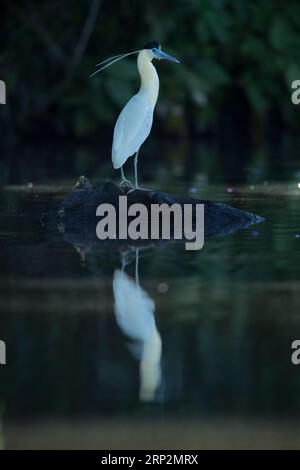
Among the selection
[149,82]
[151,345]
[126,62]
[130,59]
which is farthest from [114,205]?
[130,59]

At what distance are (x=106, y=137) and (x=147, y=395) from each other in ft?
59.3

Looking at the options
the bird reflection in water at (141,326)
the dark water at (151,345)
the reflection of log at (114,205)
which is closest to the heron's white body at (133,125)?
the reflection of log at (114,205)

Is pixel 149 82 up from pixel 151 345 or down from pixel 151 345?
up

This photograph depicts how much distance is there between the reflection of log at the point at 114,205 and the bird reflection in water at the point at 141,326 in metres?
1.81

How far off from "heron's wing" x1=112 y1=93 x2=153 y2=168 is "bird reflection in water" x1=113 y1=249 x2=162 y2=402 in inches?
83.9

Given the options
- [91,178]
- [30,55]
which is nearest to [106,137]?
[30,55]

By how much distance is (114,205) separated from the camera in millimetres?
7793

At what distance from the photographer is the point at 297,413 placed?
11.3ft

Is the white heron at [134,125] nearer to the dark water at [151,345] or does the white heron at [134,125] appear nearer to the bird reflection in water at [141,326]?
the dark water at [151,345]

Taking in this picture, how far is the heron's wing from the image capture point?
7.95 metres

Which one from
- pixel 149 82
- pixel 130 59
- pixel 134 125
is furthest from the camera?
pixel 130 59

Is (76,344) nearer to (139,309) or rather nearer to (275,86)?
(139,309)

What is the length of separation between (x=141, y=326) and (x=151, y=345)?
0.32 meters

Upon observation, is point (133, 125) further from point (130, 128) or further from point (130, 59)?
point (130, 59)
